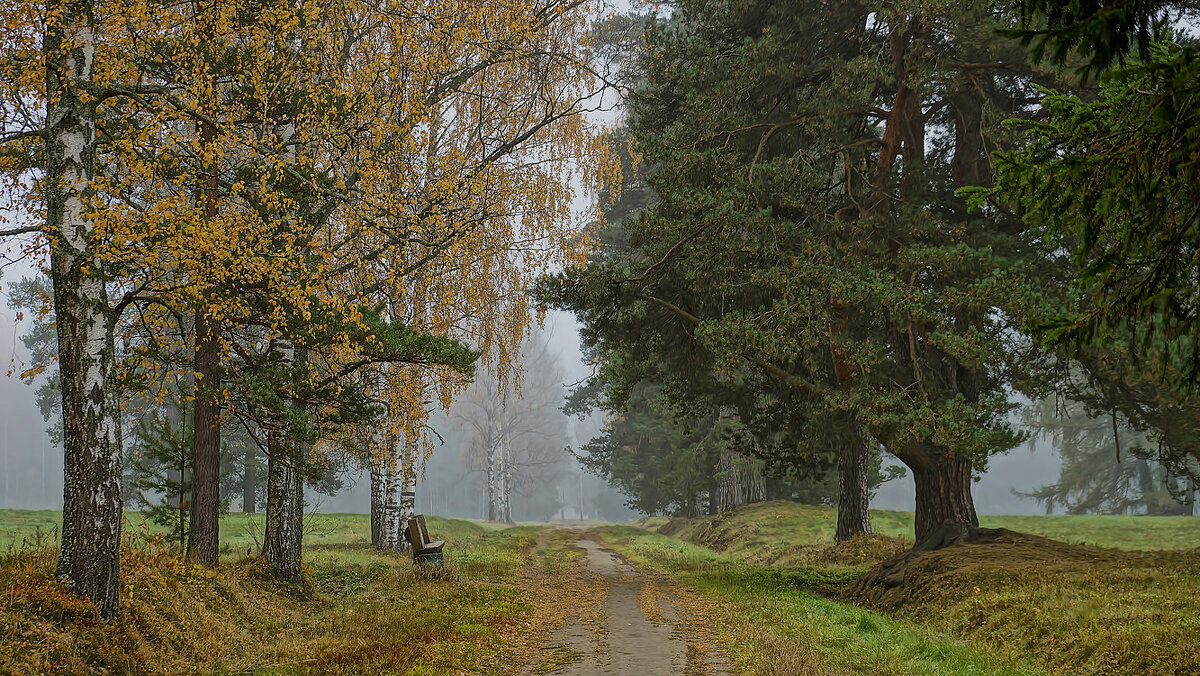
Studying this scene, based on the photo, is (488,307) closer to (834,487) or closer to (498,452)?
(834,487)

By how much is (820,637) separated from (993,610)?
224 centimetres

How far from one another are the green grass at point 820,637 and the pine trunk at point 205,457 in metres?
7.77

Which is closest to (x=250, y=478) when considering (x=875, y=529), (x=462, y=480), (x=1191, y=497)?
(x=875, y=529)

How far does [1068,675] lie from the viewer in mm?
7070

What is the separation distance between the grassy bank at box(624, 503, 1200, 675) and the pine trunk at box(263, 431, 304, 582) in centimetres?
701

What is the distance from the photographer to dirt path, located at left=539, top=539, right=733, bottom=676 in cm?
766

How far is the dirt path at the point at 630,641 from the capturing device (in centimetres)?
766

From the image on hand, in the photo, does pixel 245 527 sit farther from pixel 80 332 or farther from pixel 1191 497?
Result: pixel 1191 497

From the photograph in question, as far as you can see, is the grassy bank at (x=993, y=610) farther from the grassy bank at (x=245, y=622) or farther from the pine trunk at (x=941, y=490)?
the grassy bank at (x=245, y=622)

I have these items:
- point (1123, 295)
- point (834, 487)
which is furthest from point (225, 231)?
point (834, 487)

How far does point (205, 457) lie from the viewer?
38.4 ft

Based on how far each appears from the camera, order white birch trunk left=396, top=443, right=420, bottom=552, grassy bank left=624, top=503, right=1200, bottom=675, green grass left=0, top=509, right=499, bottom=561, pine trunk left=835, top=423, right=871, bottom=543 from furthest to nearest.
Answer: green grass left=0, top=509, right=499, bottom=561, pine trunk left=835, top=423, right=871, bottom=543, white birch trunk left=396, top=443, right=420, bottom=552, grassy bank left=624, top=503, right=1200, bottom=675

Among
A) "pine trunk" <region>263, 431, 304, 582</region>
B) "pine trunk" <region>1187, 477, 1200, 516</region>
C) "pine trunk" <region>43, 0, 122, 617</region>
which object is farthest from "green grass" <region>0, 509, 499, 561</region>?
"pine trunk" <region>1187, 477, 1200, 516</region>

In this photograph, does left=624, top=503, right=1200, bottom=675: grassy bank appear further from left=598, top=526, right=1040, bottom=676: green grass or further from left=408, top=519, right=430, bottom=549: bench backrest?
left=408, top=519, right=430, bottom=549: bench backrest
